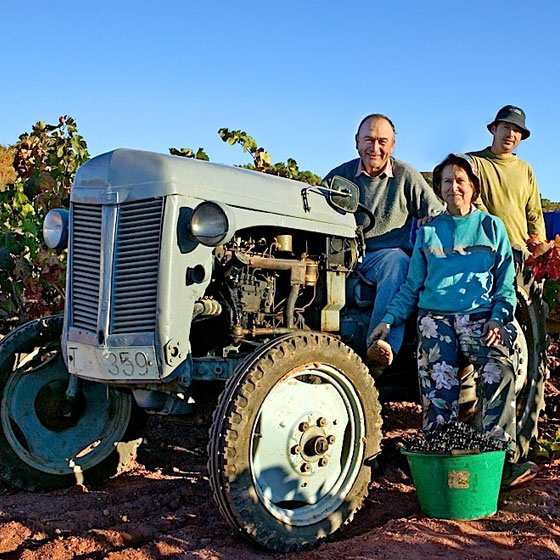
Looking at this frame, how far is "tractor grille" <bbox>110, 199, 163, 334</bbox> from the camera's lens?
146 inches

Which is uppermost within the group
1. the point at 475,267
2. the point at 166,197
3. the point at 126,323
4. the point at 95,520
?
the point at 166,197

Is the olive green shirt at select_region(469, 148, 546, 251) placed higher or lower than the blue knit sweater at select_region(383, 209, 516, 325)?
higher

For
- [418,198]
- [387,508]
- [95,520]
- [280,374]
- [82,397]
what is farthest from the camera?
[418,198]

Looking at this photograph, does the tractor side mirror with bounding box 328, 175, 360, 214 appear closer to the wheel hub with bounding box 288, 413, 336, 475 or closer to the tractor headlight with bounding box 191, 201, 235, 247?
the tractor headlight with bounding box 191, 201, 235, 247

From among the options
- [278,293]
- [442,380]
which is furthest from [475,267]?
[278,293]

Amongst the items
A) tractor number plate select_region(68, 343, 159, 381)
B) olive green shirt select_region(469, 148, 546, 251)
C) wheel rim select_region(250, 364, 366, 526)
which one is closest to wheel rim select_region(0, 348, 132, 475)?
tractor number plate select_region(68, 343, 159, 381)

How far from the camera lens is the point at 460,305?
4.33m

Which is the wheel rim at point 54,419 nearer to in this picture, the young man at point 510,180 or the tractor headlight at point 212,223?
the tractor headlight at point 212,223

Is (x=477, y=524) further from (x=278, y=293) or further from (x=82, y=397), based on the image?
(x=82, y=397)

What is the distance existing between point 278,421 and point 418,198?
2.20 meters

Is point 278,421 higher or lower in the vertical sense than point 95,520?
higher

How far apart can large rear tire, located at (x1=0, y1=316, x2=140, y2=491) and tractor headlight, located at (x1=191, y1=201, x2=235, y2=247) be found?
4.62ft

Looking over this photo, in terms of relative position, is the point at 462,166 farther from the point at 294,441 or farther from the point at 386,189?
the point at 294,441

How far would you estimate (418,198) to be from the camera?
17.1ft
